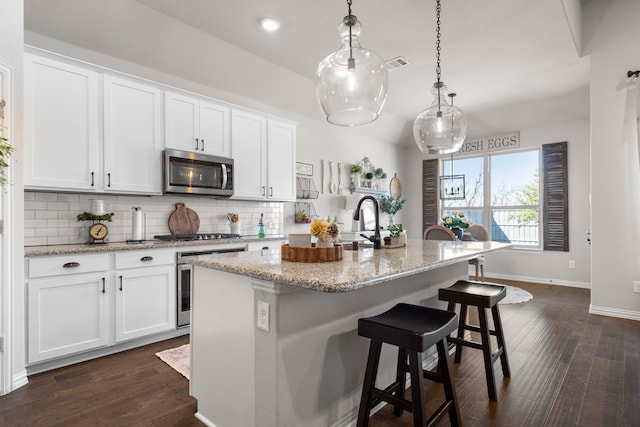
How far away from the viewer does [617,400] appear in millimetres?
2086

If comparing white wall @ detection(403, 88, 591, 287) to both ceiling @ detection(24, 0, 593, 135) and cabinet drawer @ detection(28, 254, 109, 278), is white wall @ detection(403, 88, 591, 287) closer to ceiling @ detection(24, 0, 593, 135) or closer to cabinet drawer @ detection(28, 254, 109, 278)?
ceiling @ detection(24, 0, 593, 135)

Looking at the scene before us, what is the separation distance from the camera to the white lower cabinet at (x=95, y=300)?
246cm

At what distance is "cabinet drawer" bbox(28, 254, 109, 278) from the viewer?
245 cm

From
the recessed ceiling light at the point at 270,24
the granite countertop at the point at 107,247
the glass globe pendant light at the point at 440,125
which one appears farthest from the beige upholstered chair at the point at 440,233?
the recessed ceiling light at the point at 270,24

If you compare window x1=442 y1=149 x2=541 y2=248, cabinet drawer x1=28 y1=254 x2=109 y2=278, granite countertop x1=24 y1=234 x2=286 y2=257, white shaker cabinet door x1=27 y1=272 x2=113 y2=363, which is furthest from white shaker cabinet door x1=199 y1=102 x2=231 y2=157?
window x1=442 y1=149 x2=541 y2=248

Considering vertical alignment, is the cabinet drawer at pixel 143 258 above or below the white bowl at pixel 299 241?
below

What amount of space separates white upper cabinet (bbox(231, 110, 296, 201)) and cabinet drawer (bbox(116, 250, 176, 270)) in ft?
3.88

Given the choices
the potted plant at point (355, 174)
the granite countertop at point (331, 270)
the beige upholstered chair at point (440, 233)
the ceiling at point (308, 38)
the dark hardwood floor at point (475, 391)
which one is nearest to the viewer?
the granite countertop at point (331, 270)

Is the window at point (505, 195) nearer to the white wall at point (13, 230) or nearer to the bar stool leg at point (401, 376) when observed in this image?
the bar stool leg at point (401, 376)

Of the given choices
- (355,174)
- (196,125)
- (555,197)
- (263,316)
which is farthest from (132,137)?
(555,197)

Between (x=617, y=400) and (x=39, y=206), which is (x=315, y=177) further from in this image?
(x=617, y=400)

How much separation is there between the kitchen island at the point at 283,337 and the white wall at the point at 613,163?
119 inches

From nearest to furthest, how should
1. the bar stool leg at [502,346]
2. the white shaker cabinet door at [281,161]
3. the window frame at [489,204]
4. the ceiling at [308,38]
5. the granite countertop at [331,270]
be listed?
the granite countertop at [331,270]
the bar stool leg at [502,346]
the ceiling at [308,38]
the white shaker cabinet door at [281,161]
the window frame at [489,204]

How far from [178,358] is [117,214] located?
1575 millimetres
